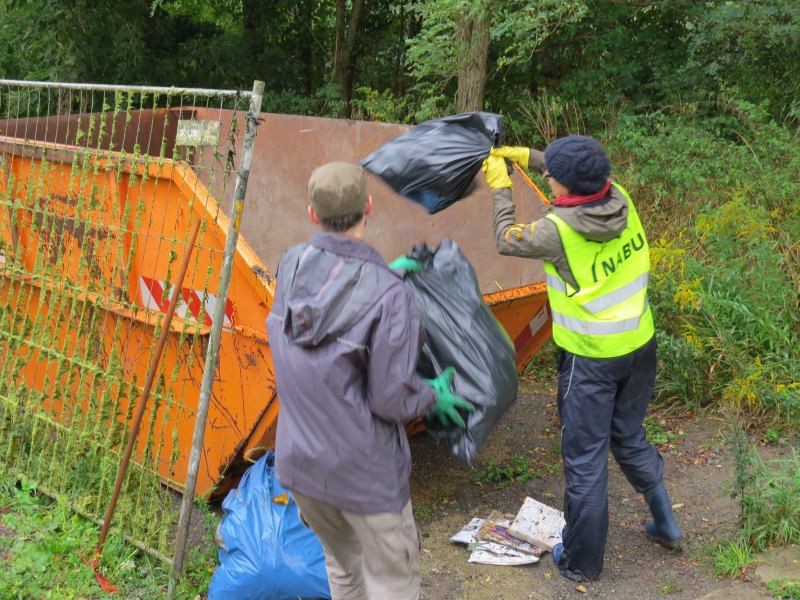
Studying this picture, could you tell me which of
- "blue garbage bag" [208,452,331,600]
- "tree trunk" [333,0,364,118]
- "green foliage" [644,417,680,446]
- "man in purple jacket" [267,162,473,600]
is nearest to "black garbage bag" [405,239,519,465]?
"man in purple jacket" [267,162,473,600]

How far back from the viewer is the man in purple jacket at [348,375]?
1.90m

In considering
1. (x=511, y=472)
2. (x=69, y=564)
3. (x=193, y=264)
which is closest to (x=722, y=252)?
(x=511, y=472)

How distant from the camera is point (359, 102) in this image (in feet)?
28.2

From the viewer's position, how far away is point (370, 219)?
15.2 ft

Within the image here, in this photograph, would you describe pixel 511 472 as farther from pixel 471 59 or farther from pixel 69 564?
pixel 471 59

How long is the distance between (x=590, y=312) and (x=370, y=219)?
81.3 inches

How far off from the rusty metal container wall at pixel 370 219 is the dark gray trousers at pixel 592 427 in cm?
134

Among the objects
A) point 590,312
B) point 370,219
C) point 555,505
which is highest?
point 370,219

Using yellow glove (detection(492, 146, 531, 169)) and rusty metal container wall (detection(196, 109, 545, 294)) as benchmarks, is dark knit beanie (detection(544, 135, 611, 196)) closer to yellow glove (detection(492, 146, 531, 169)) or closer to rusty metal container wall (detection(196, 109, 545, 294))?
yellow glove (detection(492, 146, 531, 169))

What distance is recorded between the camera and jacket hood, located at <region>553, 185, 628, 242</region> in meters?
2.67

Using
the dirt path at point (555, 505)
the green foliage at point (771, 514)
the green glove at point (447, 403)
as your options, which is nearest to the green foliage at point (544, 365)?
the dirt path at point (555, 505)

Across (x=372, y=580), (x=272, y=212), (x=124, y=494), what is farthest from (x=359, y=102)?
(x=372, y=580)

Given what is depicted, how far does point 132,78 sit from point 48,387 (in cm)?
550

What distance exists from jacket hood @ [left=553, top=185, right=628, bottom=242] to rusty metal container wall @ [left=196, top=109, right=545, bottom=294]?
1.41 metres
